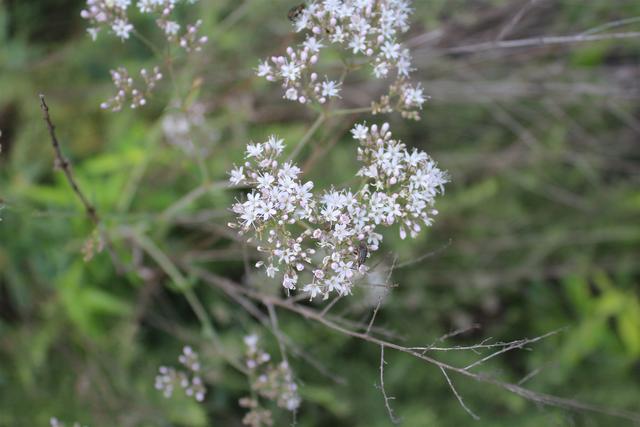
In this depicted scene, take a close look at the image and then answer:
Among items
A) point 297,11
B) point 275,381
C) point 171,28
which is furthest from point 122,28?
point 275,381

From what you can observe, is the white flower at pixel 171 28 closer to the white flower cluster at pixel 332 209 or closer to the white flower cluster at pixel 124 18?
the white flower cluster at pixel 124 18

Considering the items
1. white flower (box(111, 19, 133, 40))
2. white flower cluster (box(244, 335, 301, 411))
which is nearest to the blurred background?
white flower cluster (box(244, 335, 301, 411))

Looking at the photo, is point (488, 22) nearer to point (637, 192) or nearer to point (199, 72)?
point (637, 192)

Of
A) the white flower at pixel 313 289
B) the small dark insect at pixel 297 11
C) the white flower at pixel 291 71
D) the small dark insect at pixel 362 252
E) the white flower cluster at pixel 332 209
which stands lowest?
the white flower at pixel 313 289

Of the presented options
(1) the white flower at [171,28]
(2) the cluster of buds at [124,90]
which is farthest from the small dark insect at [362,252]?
(1) the white flower at [171,28]

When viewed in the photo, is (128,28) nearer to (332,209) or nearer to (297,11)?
(297,11)

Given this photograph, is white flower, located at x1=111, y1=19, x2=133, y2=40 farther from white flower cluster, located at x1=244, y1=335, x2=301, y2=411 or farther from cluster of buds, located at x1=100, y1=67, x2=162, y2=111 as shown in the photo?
white flower cluster, located at x1=244, y1=335, x2=301, y2=411

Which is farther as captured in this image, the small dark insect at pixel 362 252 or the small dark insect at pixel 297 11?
the small dark insect at pixel 297 11
